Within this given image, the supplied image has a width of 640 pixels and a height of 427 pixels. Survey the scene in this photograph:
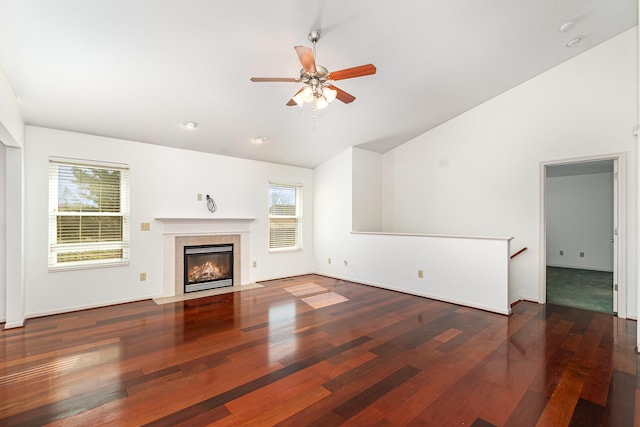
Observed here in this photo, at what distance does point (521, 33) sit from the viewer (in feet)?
11.3

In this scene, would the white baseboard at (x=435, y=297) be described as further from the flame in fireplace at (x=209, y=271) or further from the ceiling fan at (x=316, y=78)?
the ceiling fan at (x=316, y=78)

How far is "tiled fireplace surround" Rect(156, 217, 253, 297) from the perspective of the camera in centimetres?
484

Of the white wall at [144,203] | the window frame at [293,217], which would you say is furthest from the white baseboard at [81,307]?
the window frame at [293,217]

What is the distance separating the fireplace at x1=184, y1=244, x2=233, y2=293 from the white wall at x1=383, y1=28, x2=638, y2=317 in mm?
3636

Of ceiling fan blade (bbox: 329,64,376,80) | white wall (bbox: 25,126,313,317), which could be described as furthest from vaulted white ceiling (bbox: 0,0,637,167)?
ceiling fan blade (bbox: 329,64,376,80)

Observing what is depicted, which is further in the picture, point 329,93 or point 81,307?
point 81,307

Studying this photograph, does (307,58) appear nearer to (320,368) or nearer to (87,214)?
(320,368)

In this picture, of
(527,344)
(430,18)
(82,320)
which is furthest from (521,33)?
(82,320)

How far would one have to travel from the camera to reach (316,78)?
269 centimetres

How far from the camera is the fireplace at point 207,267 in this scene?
5.10 metres

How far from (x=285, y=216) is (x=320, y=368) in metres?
4.21

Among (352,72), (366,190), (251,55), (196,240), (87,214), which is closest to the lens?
(352,72)

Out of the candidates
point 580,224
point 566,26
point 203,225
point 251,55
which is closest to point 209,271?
point 203,225

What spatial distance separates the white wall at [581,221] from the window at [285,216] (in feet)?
23.0
